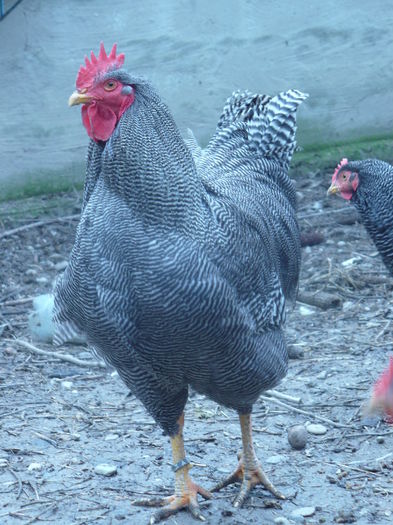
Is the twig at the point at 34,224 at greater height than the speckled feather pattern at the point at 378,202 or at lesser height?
lesser

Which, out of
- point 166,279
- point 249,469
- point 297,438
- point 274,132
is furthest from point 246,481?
point 274,132

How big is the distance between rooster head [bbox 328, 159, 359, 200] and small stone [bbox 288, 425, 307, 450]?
1704mm

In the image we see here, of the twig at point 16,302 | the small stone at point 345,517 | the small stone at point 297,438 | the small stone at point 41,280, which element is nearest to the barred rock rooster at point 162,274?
the small stone at point 345,517

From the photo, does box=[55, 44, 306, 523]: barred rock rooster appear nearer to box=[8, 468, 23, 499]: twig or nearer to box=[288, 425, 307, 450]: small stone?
box=[288, 425, 307, 450]: small stone

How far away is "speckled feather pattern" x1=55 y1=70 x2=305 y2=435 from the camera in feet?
12.6

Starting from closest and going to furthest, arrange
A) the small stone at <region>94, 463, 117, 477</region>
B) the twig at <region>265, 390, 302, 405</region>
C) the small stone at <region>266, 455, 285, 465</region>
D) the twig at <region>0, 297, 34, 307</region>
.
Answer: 1. the small stone at <region>94, 463, 117, 477</region>
2. the small stone at <region>266, 455, 285, 465</region>
3. the twig at <region>265, 390, 302, 405</region>
4. the twig at <region>0, 297, 34, 307</region>

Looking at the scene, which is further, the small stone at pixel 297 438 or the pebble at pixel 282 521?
the small stone at pixel 297 438

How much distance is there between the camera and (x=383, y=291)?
277 inches

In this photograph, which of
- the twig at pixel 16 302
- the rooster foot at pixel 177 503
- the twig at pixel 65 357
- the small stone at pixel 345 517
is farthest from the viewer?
the twig at pixel 16 302

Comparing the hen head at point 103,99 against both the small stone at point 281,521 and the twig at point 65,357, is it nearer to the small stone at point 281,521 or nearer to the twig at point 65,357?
the small stone at point 281,521

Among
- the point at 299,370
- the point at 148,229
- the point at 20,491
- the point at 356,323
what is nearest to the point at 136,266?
the point at 148,229

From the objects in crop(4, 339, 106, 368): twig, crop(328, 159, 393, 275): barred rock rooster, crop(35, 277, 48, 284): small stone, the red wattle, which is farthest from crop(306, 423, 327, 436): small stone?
crop(35, 277, 48, 284): small stone

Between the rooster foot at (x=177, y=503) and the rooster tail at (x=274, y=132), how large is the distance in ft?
6.23

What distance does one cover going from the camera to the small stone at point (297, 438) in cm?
504
